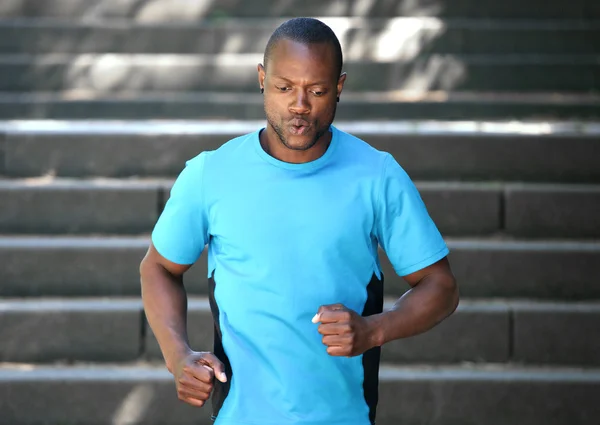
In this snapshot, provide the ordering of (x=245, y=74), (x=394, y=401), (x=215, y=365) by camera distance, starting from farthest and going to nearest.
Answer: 1. (x=245, y=74)
2. (x=394, y=401)
3. (x=215, y=365)

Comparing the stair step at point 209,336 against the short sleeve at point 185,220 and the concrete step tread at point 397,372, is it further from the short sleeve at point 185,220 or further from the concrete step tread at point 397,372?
the short sleeve at point 185,220

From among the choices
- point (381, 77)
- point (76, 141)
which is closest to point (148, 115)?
point (76, 141)

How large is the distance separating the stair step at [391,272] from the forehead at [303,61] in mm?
2924

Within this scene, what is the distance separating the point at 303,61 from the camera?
2195mm

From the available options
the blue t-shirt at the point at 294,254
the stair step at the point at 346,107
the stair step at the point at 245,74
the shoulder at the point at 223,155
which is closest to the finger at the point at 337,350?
the blue t-shirt at the point at 294,254

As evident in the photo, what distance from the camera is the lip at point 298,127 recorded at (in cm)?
221

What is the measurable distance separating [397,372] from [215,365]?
268cm

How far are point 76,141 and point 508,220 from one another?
2.35 metres

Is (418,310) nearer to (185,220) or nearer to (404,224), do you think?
(404,224)

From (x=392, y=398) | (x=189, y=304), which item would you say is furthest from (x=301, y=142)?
(x=189, y=304)

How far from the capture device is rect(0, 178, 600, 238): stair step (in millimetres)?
5297

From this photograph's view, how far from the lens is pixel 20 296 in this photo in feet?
16.8

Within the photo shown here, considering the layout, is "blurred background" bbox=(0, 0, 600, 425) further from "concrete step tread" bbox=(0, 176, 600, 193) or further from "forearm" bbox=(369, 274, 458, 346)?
"forearm" bbox=(369, 274, 458, 346)

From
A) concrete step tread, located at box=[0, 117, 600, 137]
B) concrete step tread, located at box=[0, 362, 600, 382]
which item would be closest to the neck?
concrete step tread, located at box=[0, 362, 600, 382]
